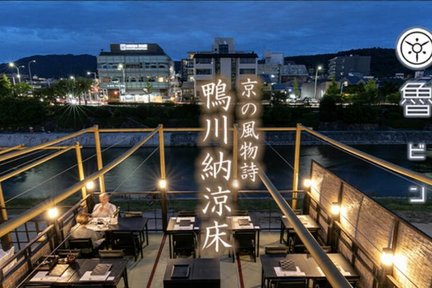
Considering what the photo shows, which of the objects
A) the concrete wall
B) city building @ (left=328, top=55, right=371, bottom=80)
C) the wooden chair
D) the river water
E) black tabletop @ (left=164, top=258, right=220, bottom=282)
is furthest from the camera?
city building @ (left=328, top=55, right=371, bottom=80)

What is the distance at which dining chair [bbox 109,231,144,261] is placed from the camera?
504cm

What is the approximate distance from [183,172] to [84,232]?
56.7 feet

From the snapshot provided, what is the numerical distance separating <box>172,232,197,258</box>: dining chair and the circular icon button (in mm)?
6033

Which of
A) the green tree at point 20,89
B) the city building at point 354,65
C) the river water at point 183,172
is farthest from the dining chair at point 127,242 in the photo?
the city building at point 354,65

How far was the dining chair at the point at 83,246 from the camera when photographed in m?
4.69

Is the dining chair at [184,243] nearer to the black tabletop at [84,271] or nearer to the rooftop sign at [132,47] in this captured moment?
the black tabletop at [84,271]

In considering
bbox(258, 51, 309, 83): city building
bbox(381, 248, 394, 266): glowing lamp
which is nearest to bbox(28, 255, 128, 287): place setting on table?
bbox(381, 248, 394, 266): glowing lamp

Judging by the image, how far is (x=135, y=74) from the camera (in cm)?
4931

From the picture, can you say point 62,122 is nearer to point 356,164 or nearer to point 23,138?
point 23,138

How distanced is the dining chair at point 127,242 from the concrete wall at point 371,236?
3.25 m

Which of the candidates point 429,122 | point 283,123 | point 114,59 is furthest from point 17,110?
point 429,122

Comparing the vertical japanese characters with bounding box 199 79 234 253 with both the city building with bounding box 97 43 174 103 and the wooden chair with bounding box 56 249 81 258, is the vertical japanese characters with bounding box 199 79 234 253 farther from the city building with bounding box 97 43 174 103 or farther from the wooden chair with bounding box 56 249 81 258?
the city building with bounding box 97 43 174 103

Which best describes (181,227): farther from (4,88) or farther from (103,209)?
(4,88)

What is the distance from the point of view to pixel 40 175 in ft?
72.3
